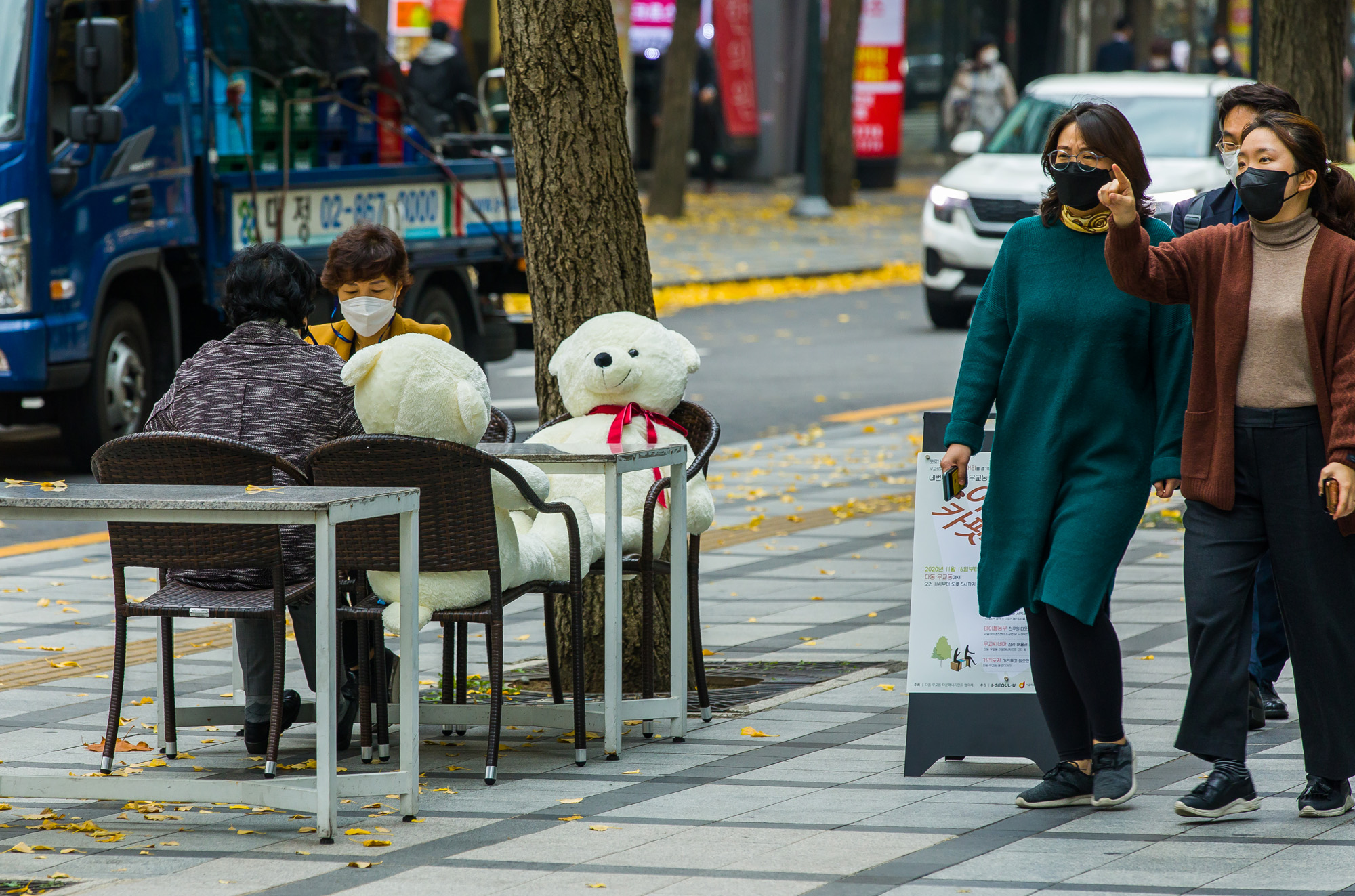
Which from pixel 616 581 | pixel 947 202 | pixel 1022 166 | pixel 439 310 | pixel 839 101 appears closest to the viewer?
pixel 616 581

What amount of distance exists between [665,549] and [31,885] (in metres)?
2.46

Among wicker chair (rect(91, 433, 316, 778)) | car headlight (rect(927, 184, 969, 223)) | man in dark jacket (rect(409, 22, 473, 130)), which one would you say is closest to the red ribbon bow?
wicker chair (rect(91, 433, 316, 778))

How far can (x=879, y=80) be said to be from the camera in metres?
31.6

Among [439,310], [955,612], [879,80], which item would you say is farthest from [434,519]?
[879,80]

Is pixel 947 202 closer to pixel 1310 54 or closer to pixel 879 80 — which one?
pixel 1310 54

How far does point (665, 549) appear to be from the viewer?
20.9 feet

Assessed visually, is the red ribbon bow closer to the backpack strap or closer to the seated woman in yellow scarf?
the seated woman in yellow scarf

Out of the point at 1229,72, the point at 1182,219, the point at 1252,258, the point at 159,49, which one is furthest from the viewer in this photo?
the point at 1229,72

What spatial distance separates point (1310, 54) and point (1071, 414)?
5636mm

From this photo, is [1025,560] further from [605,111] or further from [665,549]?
[605,111]

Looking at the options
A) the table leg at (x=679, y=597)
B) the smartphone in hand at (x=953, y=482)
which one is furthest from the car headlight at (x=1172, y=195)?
the smartphone in hand at (x=953, y=482)

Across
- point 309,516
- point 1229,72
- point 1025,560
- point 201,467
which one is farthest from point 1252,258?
point 1229,72

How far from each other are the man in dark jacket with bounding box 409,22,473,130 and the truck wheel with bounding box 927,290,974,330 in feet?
14.1

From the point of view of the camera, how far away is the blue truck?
1044 cm
